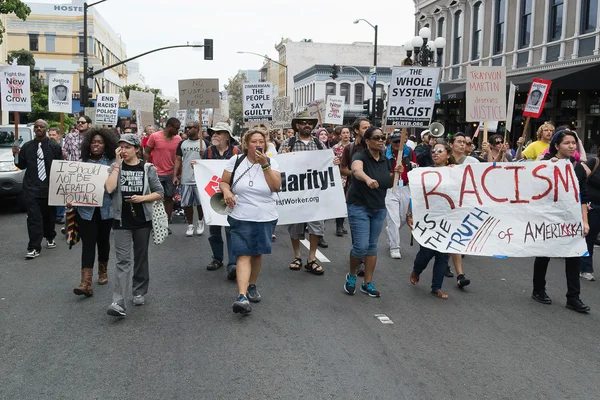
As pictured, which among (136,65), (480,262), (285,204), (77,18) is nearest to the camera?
(285,204)

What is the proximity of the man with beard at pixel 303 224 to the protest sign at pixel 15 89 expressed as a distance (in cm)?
796

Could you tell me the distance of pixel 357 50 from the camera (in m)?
83.7

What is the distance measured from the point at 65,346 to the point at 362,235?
3.14 m

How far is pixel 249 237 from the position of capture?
6148 mm

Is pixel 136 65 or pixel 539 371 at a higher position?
pixel 136 65

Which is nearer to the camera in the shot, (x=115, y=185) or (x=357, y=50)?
(x=115, y=185)

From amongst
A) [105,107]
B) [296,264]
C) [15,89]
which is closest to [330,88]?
[105,107]

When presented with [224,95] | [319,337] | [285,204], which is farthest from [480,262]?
[224,95]

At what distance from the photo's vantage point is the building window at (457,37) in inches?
1195

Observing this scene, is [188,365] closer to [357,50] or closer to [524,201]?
[524,201]

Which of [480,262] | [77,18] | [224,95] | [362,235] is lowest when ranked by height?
[480,262]

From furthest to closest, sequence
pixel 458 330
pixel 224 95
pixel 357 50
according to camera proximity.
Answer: pixel 357 50
pixel 224 95
pixel 458 330

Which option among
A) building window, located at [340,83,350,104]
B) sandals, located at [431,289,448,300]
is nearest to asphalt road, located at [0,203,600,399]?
sandals, located at [431,289,448,300]

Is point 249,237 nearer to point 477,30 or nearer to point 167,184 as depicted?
point 167,184
